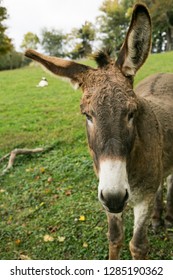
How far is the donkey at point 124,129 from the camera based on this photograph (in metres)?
2.14

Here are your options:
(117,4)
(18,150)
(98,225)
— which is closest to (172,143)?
(98,225)

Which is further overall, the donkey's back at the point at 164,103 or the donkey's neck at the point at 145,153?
the donkey's back at the point at 164,103

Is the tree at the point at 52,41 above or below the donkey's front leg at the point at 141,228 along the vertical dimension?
above

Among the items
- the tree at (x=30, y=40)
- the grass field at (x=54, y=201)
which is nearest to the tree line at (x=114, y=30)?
the tree at (x=30, y=40)

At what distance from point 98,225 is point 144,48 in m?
2.46

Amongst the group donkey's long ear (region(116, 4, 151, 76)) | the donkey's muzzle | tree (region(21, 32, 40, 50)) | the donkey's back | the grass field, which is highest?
tree (region(21, 32, 40, 50))

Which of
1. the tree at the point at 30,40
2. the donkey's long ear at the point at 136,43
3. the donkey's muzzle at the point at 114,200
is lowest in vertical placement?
the donkey's muzzle at the point at 114,200

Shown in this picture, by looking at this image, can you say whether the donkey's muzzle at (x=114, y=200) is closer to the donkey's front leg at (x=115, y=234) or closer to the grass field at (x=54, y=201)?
the donkey's front leg at (x=115, y=234)

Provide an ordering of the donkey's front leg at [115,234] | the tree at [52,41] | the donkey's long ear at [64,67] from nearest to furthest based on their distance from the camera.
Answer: the donkey's long ear at [64,67], the donkey's front leg at [115,234], the tree at [52,41]

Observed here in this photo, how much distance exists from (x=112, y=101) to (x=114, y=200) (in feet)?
2.32

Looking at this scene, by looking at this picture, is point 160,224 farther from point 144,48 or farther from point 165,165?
point 144,48

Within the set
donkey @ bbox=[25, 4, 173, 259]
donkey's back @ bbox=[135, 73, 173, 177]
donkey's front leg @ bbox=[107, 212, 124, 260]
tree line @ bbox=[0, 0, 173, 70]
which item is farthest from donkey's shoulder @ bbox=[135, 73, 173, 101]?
tree line @ bbox=[0, 0, 173, 70]

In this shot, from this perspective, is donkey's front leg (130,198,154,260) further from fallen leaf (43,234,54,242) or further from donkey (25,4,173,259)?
fallen leaf (43,234,54,242)

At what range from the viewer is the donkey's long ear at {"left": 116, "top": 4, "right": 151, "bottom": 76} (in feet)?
7.87
